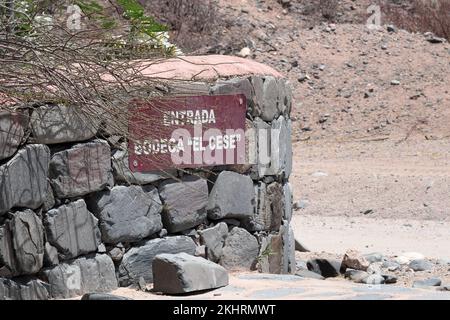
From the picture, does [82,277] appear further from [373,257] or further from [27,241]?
[373,257]

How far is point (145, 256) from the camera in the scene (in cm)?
703

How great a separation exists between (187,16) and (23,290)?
15.0 metres

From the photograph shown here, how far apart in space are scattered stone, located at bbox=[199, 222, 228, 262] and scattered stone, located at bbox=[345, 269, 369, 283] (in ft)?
4.18

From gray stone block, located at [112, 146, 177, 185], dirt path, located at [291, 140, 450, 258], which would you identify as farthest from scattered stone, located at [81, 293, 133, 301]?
dirt path, located at [291, 140, 450, 258]

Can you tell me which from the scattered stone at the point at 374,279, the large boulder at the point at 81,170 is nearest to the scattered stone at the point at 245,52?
the scattered stone at the point at 374,279

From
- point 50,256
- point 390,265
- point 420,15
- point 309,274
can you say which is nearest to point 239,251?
point 309,274

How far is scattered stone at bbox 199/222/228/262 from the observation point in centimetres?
739

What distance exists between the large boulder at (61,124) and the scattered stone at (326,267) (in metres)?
2.87

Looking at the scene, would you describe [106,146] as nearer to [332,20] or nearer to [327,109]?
[327,109]

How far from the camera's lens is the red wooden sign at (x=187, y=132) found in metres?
6.89

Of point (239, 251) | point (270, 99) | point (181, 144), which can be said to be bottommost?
point (239, 251)

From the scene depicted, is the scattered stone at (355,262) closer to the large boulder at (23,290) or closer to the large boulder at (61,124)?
the large boulder at (61,124)

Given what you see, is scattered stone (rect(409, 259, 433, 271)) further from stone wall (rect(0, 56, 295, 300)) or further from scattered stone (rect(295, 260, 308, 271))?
stone wall (rect(0, 56, 295, 300))
